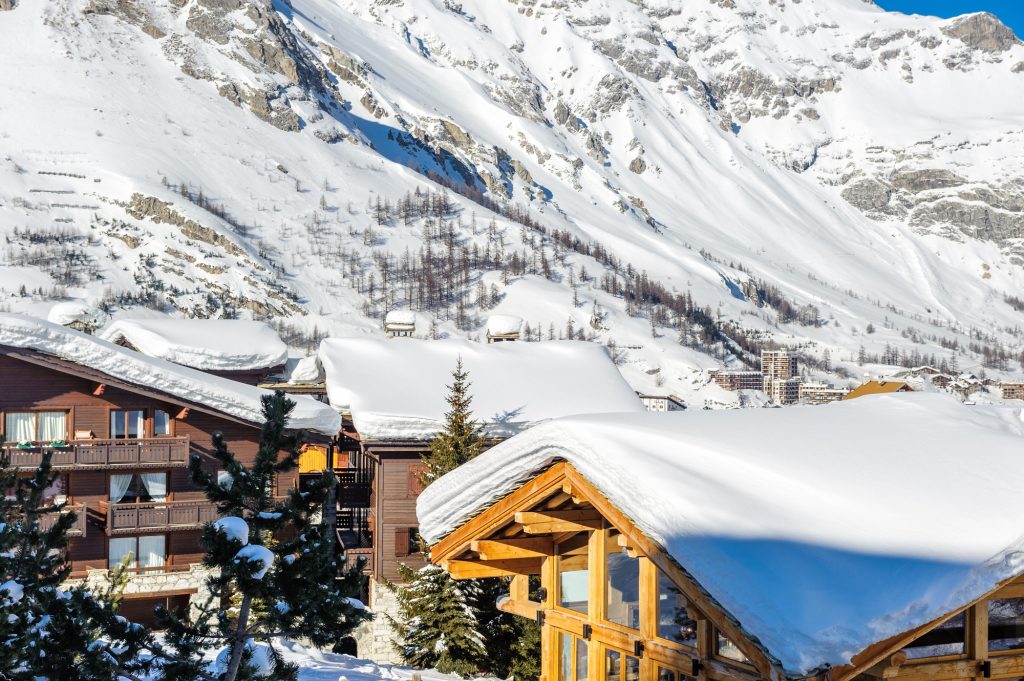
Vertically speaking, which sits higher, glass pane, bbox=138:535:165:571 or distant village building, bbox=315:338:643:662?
distant village building, bbox=315:338:643:662

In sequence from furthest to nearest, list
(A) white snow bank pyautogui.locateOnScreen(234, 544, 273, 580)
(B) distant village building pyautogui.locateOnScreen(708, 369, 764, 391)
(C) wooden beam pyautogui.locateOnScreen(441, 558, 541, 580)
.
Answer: (B) distant village building pyautogui.locateOnScreen(708, 369, 764, 391)
(A) white snow bank pyautogui.locateOnScreen(234, 544, 273, 580)
(C) wooden beam pyautogui.locateOnScreen(441, 558, 541, 580)

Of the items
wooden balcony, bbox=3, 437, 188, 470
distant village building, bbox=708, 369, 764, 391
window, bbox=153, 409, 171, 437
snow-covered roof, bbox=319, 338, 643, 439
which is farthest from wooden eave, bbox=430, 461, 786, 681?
distant village building, bbox=708, 369, 764, 391

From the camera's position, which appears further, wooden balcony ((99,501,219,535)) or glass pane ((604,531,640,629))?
wooden balcony ((99,501,219,535))

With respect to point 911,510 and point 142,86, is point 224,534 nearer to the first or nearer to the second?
point 911,510

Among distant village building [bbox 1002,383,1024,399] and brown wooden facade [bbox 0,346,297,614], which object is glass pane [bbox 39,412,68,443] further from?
distant village building [bbox 1002,383,1024,399]

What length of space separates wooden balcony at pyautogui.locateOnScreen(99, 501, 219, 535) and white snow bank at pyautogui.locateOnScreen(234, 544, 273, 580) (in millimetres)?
14748

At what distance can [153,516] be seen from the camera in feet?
75.3

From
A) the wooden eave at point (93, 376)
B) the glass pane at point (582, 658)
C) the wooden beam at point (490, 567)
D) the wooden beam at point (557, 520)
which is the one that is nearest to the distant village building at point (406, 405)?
the wooden eave at point (93, 376)

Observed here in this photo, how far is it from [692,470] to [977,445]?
1.61m

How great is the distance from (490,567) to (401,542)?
18.6 m

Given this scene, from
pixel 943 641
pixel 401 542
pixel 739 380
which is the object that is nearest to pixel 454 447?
pixel 401 542

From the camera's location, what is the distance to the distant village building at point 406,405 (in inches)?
1013

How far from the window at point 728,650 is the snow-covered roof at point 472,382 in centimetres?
1956

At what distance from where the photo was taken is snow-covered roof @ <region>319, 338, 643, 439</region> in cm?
2623
